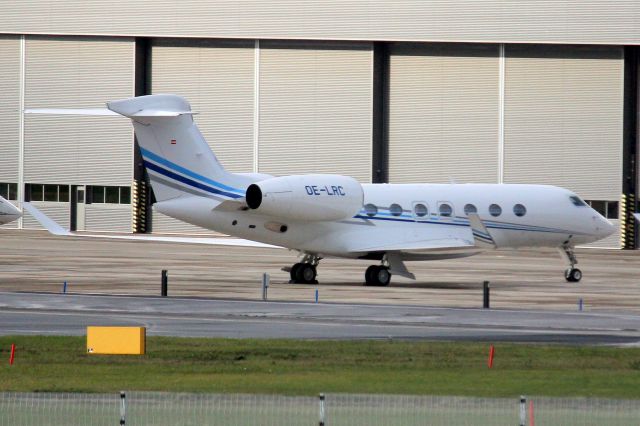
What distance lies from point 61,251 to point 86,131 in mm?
19333

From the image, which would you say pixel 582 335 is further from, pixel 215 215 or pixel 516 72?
pixel 516 72

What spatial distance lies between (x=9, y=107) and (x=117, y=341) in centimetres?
5747

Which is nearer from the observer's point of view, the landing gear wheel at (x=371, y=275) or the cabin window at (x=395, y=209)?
the landing gear wheel at (x=371, y=275)

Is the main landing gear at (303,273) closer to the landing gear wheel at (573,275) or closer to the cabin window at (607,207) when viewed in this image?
the landing gear wheel at (573,275)

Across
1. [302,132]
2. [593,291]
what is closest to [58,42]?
[302,132]

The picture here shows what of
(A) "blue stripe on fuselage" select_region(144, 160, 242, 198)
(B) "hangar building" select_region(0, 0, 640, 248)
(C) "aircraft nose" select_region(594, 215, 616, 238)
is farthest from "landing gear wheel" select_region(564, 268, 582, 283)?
(B) "hangar building" select_region(0, 0, 640, 248)

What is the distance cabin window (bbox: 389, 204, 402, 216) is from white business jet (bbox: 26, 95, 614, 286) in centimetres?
3

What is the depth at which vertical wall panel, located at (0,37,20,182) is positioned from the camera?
261ft

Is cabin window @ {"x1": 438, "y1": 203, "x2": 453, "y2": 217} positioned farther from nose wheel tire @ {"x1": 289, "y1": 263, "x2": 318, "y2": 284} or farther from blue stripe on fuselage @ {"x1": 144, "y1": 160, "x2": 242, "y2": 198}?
blue stripe on fuselage @ {"x1": 144, "y1": 160, "x2": 242, "y2": 198}

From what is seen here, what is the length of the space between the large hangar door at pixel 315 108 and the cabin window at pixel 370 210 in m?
31.7

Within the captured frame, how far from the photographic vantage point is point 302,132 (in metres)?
76.5

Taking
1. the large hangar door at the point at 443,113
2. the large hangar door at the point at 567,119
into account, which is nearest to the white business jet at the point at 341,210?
the large hangar door at the point at 567,119

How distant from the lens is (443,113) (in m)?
74.6

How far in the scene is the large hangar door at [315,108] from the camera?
75312mm
